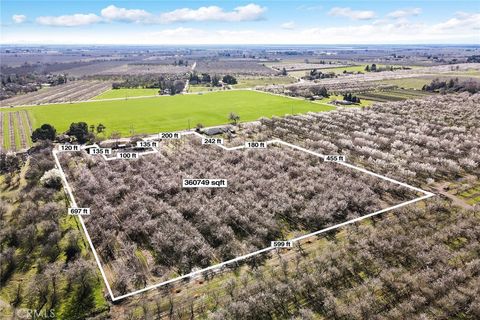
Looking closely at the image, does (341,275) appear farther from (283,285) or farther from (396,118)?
(396,118)

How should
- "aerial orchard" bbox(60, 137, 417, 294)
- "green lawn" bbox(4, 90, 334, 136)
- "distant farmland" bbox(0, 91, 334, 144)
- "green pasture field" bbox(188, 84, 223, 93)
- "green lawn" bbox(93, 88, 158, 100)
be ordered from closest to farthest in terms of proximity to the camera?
"aerial orchard" bbox(60, 137, 417, 294) < "distant farmland" bbox(0, 91, 334, 144) < "green lawn" bbox(4, 90, 334, 136) < "green lawn" bbox(93, 88, 158, 100) < "green pasture field" bbox(188, 84, 223, 93)

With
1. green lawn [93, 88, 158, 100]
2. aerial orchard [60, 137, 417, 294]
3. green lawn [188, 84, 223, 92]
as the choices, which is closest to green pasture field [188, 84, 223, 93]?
green lawn [188, 84, 223, 92]

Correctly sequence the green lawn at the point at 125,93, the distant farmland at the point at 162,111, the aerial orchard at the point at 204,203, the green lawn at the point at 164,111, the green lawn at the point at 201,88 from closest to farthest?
the aerial orchard at the point at 204,203
the distant farmland at the point at 162,111
the green lawn at the point at 164,111
the green lawn at the point at 125,93
the green lawn at the point at 201,88

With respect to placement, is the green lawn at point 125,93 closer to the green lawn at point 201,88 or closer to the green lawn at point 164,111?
the green lawn at point 164,111

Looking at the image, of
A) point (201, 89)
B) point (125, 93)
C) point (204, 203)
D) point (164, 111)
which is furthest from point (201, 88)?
point (204, 203)

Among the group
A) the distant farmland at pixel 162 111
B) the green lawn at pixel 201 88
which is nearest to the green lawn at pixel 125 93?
the distant farmland at pixel 162 111

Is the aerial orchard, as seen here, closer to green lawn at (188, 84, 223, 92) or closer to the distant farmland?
the distant farmland
